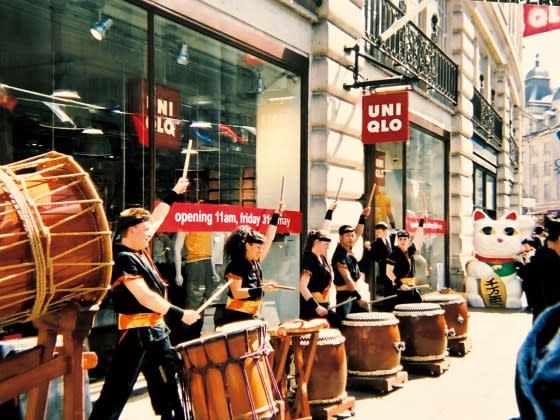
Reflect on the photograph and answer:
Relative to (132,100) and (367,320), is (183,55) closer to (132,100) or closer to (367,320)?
(132,100)

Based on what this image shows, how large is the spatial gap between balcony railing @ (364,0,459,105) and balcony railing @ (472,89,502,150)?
128 inches

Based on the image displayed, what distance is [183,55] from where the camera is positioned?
7.39 meters

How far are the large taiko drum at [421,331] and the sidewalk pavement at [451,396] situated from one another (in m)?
0.26

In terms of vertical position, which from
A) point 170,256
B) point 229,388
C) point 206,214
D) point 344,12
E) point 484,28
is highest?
point 484,28

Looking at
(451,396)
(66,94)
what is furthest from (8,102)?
(451,396)

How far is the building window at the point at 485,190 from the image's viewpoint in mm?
19938

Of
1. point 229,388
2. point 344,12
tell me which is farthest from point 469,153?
point 229,388

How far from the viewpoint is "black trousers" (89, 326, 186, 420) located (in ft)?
14.4

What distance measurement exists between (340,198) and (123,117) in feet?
12.8

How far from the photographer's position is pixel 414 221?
13.3 metres

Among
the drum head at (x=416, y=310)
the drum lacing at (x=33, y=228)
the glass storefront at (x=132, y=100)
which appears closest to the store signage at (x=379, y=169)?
the glass storefront at (x=132, y=100)

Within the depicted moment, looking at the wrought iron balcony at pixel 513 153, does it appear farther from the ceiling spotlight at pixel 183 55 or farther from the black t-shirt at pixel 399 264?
the ceiling spotlight at pixel 183 55

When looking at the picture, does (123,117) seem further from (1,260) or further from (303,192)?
(1,260)

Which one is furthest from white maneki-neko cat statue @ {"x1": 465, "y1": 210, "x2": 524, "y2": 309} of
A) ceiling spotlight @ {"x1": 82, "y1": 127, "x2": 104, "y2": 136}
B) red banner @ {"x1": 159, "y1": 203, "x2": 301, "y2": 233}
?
ceiling spotlight @ {"x1": 82, "y1": 127, "x2": 104, "y2": 136}
